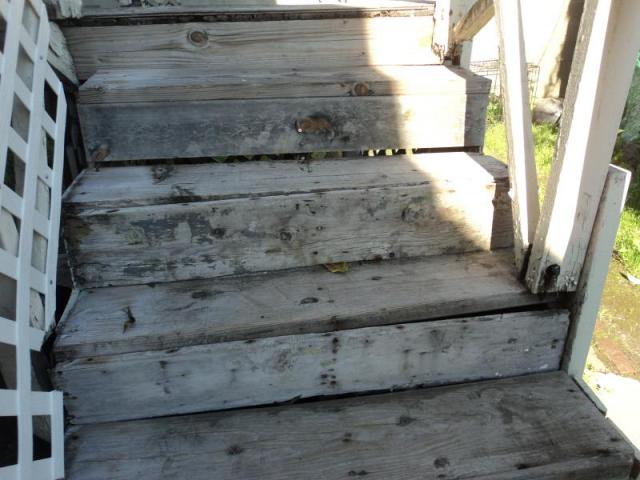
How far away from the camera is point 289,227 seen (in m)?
1.42

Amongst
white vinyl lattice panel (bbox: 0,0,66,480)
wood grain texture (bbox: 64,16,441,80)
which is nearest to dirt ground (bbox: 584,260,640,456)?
wood grain texture (bbox: 64,16,441,80)

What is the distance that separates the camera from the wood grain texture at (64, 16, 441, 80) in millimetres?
1808

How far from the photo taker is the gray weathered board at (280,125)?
156cm

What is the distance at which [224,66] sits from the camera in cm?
185

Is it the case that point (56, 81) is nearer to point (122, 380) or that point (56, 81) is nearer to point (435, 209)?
point (122, 380)

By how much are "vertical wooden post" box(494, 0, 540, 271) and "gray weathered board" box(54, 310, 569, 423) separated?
0.23m

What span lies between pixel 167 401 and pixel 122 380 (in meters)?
0.12

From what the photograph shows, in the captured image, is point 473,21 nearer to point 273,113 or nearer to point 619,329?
point 273,113

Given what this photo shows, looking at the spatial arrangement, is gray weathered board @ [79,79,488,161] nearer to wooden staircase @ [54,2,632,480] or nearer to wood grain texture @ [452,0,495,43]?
wooden staircase @ [54,2,632,480]

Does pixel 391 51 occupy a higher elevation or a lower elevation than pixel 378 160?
higher

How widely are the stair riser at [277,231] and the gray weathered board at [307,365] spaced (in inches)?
10.4

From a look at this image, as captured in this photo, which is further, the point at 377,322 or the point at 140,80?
the point at 140,80

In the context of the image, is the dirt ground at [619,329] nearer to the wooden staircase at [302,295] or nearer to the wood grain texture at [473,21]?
the wooden staircase at [302,295]

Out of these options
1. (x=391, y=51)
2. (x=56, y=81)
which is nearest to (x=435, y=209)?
(x=391, y=51)
